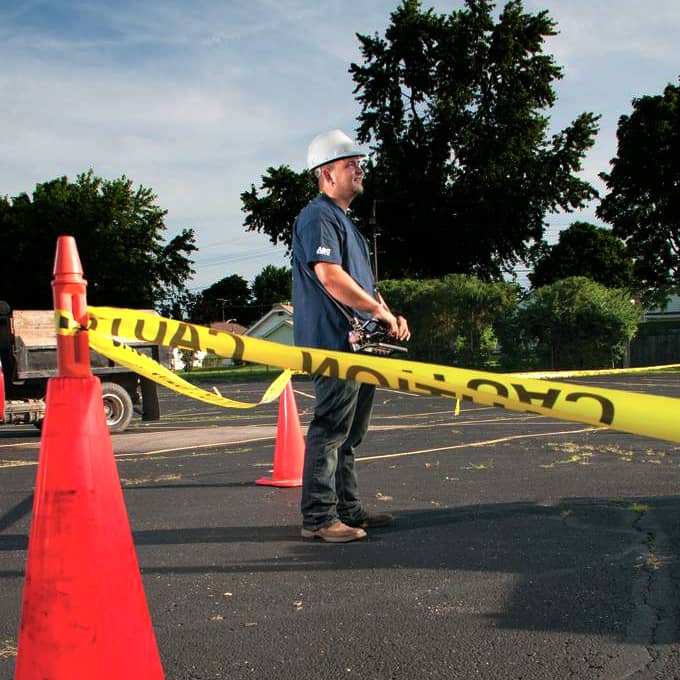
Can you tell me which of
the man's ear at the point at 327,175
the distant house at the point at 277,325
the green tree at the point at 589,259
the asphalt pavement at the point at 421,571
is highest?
the green tree at the point at 589,259

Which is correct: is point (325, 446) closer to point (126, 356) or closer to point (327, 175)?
point (327, 175)

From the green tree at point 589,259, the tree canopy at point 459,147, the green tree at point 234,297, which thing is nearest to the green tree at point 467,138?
the tree canopy at point 459,147

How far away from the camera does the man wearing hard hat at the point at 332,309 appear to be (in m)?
4.29

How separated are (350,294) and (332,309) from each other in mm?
198

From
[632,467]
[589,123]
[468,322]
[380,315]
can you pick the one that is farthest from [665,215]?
[380,315]

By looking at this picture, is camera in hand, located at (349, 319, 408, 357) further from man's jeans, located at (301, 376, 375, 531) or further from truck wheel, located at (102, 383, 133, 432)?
truck wheel, located at (102, 383, 133, 432)

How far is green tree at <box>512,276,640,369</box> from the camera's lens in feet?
103

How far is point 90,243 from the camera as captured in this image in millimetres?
45562

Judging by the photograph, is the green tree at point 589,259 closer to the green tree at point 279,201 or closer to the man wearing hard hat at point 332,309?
the green tree at point 279,201

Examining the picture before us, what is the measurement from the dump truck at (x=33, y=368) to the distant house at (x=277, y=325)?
67138 mm

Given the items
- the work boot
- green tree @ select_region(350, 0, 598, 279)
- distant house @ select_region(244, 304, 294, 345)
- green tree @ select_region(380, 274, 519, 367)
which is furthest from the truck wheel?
distant house @ select_region(244, 304, 294, 345)

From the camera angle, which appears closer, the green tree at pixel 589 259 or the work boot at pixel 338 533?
the work boot at pixel 338 533

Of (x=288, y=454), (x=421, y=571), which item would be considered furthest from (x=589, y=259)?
(x=421, y=571)

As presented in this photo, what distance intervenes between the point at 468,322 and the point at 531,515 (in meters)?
28.4
